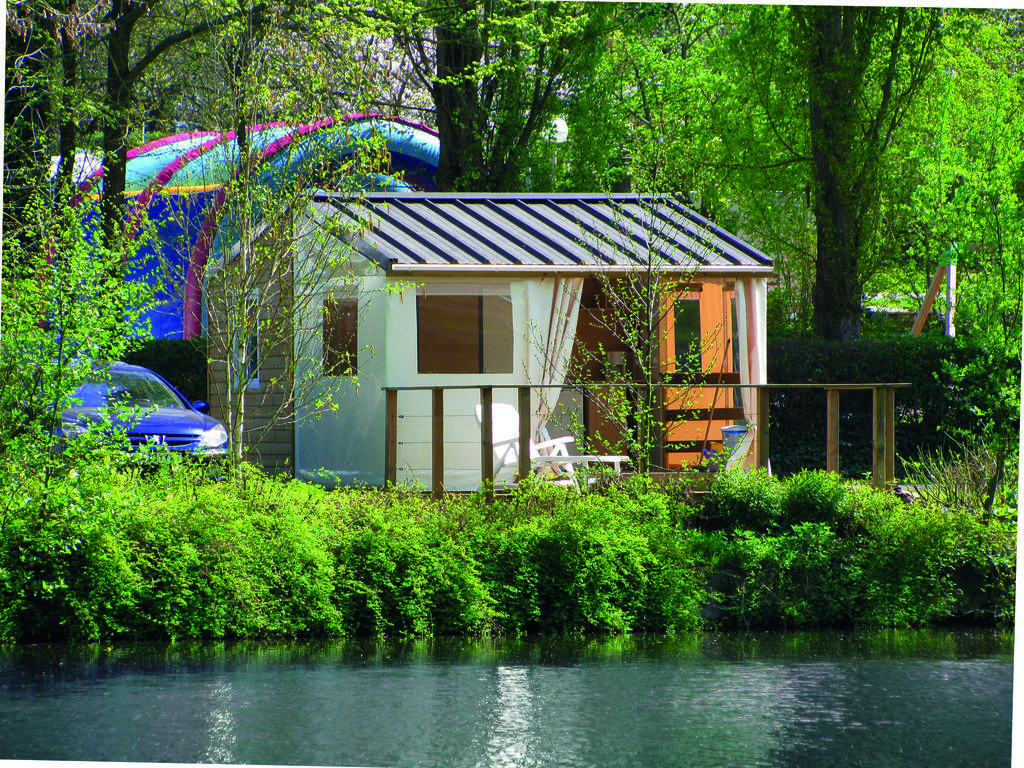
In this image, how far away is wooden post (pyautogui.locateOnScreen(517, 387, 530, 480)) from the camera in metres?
9.78

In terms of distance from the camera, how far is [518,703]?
21.2 ft

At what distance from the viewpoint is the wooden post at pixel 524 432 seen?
32.1 feet

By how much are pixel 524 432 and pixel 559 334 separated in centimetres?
191

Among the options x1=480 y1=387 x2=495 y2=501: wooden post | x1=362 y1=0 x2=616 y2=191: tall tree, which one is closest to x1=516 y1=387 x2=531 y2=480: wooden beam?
x1=480 y1=387 x2=495 y2=501: wooden post

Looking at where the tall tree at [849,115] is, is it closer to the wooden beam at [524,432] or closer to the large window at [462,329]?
the large window at [462,329]

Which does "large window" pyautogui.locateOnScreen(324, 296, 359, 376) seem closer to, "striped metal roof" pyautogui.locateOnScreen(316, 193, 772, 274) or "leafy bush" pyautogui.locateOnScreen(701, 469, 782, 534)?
"striped metal roof" pyautogui.locateOnScreen(316, 193, 772, 274)

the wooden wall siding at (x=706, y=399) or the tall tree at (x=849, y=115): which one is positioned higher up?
the tall tree at (x=849, y=115)

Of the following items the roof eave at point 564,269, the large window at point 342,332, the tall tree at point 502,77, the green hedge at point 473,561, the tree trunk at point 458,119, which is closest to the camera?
the green hedge at point 473,561

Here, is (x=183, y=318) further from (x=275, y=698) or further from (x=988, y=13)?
(x=988, y=13)

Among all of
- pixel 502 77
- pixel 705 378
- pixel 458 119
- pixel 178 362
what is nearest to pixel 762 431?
pixel 705 378

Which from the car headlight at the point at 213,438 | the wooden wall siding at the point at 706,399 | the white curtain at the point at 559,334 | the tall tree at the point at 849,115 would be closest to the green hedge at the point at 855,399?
the tall tree at the point at 849,115

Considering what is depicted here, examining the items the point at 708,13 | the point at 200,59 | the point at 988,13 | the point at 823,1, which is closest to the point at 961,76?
the point at 988,13

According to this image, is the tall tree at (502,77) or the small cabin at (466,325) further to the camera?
the tall tree at (502,77)

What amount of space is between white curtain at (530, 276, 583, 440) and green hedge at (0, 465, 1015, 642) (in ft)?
7.68
